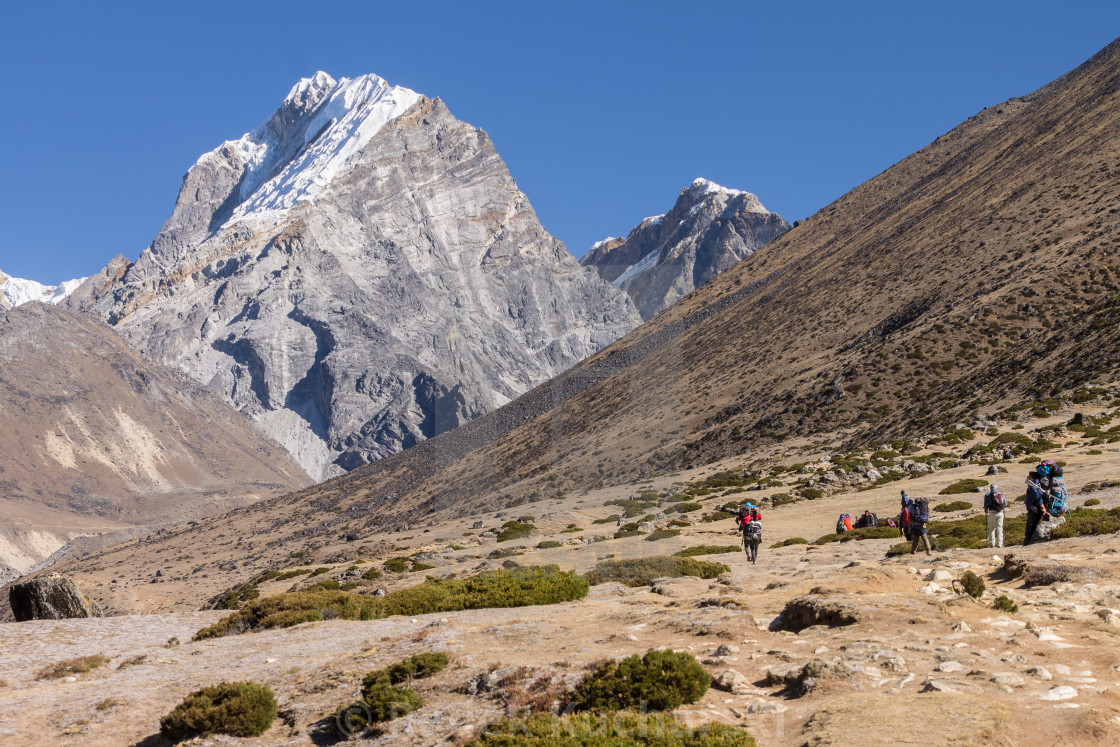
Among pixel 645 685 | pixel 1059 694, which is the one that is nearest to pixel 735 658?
pixel 645 685

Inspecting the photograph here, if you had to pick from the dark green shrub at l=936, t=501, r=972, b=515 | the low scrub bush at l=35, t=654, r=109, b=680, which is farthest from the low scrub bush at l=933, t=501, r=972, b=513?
the low scrub bush at l=35, t=654, r=109, b=680

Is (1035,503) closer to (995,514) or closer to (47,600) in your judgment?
(995,514)

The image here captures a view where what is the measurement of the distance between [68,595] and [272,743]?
19.1 m

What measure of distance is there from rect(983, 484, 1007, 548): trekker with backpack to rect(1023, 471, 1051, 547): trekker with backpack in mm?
583

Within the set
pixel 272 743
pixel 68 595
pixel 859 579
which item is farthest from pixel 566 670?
pixel 68 595

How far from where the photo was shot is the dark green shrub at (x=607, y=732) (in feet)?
32.1

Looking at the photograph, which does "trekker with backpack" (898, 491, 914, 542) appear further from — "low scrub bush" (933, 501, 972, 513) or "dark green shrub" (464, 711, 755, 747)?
"dark green shrub" (464, 711, 755, 747)

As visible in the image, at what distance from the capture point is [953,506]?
102 ft

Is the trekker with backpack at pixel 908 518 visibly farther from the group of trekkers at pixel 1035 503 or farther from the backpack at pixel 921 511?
the group of trekkers at pixel 1035 503

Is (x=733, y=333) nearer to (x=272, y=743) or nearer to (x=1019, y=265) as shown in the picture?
(x=1019, y=265)

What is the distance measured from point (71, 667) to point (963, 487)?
31814mm

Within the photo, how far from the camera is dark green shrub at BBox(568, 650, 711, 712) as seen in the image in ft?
37.3

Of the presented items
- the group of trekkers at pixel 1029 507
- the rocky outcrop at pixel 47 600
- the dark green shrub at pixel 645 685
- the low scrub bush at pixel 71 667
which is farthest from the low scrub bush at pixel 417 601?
the dark green shrub at pixel 645 685

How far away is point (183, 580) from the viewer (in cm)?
8450
